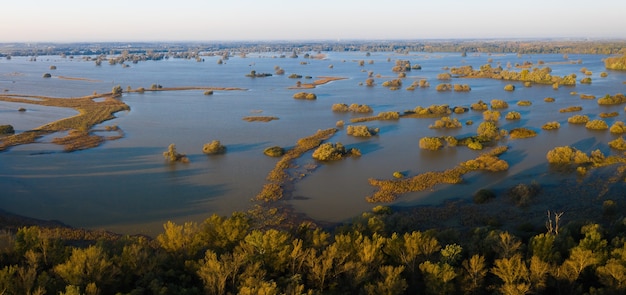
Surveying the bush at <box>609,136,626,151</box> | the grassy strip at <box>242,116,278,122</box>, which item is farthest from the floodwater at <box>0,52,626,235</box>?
the grassy strip at <box>242,116,278,122</box>

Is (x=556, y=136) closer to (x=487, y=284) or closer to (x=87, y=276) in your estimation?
(x=487, y=284)

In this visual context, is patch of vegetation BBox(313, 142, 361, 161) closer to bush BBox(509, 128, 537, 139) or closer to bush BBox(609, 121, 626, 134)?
bush BBox(509, 128, 537, 139)

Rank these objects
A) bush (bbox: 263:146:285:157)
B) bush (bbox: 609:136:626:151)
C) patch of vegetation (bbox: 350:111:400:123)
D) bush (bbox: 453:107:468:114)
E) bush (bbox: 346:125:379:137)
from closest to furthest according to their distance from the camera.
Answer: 1. bush (bbox: 263:146:285:157)
2. bush (bbox: 609:136:626:151)
3. bush (bbox: 346:125:379:137)
4. patch of vegetation (bbox: 350:111:400:123)
5. bush (bbox: 453:107:468:114)

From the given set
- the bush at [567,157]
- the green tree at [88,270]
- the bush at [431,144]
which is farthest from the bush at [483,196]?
the green tree at [88,270]

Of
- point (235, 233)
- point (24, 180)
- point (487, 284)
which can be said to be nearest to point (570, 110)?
point (487, 284)

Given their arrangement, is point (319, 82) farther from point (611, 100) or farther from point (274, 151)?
point (274, 151)

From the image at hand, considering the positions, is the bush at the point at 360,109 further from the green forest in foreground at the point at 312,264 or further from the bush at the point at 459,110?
the green forest in foreground at the point at 312,264
